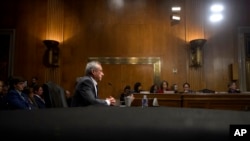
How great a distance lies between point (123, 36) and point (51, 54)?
2.19 m

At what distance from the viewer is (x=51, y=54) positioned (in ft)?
23.6

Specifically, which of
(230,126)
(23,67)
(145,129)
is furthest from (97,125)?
(23,67)

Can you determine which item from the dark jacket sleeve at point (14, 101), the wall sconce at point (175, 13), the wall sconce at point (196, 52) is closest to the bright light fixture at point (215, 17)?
the wall sconce at point (196, 52)

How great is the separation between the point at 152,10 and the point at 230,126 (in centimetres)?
744

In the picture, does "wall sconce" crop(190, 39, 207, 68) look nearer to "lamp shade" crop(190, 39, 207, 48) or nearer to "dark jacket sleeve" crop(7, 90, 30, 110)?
"lamp shade" crop(190, 39, 207, 48)

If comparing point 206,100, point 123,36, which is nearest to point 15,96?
point 206,100

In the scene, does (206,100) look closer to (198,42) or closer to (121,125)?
(198,42)

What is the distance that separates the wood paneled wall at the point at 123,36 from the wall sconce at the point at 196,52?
0.18 meters

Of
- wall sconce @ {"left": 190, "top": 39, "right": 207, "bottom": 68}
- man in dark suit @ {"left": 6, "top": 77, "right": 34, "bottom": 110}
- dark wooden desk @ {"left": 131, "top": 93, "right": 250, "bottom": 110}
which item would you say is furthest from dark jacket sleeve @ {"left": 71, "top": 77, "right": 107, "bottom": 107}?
wall sconce @ {"left": 190, "top": 39, "right": 207, "bottom": 68}

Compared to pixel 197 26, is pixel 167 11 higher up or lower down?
higher up

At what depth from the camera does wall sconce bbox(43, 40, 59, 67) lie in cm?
718

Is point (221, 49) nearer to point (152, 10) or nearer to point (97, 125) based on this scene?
point (152, 10)

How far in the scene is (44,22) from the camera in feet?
24.9

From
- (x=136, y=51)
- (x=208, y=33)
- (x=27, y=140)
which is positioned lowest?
(x=27, y=140)
